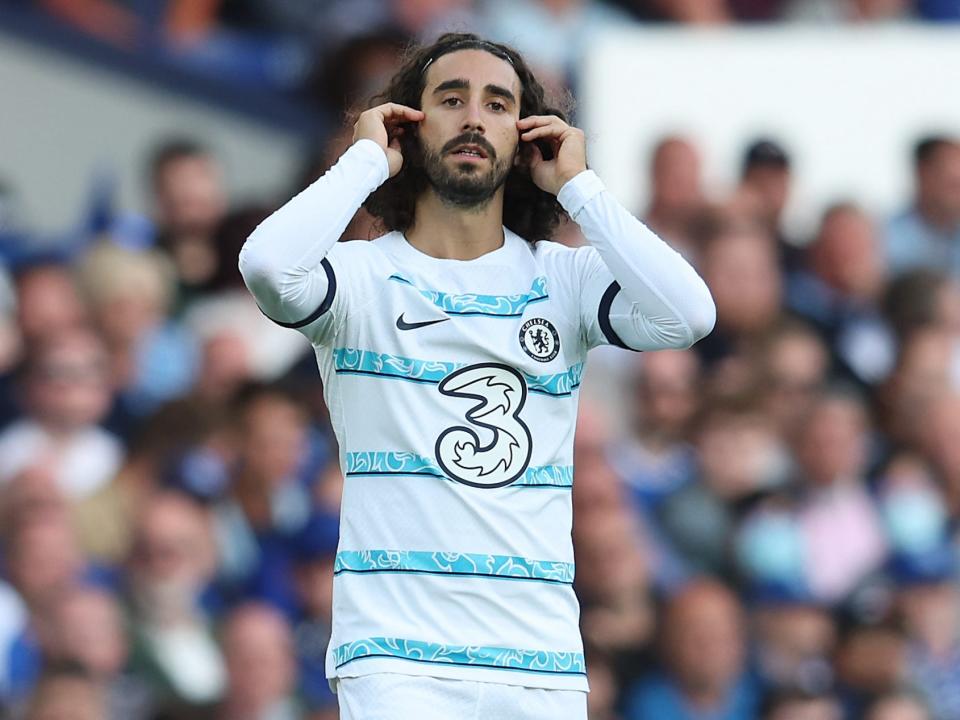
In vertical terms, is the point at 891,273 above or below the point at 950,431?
above

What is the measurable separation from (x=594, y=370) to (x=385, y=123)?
15.1 ft

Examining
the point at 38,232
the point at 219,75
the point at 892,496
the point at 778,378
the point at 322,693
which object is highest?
the point at 219,75

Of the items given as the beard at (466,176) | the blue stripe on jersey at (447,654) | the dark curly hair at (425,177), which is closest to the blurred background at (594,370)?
the dark curly hair at (425,177)

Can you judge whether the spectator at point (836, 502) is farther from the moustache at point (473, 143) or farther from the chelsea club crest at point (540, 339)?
the moustache at point (473, 143)

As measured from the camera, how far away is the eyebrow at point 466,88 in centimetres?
419

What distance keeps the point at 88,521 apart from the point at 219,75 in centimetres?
271

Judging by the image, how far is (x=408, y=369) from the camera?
13.2 ft

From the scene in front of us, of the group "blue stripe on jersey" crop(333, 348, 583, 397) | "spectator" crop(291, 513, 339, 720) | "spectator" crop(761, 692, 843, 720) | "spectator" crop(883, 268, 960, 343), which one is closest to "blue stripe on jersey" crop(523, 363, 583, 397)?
"blue stripe on jersey" crop(333, 348, 583, 397)

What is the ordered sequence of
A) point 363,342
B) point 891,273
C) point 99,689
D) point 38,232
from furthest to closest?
point 891,273, point 38,232, point 99,689, point 363,342

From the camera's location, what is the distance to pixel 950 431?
922 centimetres

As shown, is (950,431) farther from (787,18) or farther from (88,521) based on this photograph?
(88,521)

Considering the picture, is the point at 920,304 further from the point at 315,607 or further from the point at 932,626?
the point at 315,607

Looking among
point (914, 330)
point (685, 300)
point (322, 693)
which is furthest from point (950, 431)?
point (685, 300)

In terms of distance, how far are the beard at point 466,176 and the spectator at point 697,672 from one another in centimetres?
399
